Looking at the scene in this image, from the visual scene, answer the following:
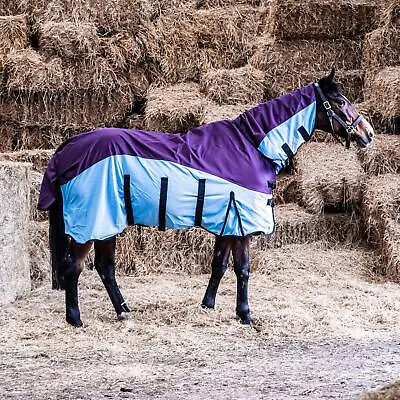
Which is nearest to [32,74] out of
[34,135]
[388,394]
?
[34,135]

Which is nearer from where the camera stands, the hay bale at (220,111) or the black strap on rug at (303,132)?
the black strap on rug at (303,132)

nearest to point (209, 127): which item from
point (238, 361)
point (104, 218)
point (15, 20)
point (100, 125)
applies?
point (104, 218)

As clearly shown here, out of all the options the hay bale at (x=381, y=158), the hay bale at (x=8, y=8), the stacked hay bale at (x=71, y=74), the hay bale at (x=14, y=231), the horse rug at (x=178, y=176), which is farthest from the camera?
the hay bale at (x=8, y=8)

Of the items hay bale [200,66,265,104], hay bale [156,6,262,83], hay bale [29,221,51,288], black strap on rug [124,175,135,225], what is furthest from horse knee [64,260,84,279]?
hay bale [156,6,262,83]

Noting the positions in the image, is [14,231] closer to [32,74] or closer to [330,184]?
[32,74]

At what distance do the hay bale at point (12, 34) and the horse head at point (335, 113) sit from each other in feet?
12.4

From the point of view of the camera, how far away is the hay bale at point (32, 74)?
7789 millimetres

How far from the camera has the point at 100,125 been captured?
819cm

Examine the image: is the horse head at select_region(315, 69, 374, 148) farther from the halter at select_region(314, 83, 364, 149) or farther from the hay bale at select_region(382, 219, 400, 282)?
the hay bale at select_region(382, 219, 400, 282)

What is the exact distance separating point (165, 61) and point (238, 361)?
474cm

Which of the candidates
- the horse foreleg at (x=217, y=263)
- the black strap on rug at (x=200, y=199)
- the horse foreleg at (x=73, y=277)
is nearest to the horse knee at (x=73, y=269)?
the horse foreleg at (x=73, y=277)

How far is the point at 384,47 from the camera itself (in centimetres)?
813

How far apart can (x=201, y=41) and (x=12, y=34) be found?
6.24 ft

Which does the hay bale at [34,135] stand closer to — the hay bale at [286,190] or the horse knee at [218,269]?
the hay bale at [286,190]
